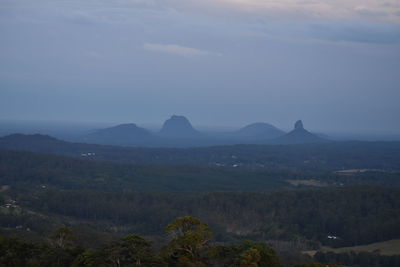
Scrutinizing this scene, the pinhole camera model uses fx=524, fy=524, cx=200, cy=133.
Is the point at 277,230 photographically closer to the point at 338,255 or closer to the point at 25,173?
the point at 338,255

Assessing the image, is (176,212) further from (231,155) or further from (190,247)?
(231,155)

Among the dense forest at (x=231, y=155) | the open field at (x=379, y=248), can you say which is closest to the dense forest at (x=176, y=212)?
the open field at (x=379, y=248)

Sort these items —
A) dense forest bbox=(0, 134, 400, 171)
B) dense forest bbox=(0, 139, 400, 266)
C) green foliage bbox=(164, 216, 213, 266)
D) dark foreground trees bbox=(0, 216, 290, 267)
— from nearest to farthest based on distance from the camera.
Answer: dark foreground trees bbox=(0, 216, 290, 267), green foliage bbox=(164, 216, 213, 266), dense forest bbox=(0, 139, 400, 266), dense forest bbox=(0, 134, 400, 171)

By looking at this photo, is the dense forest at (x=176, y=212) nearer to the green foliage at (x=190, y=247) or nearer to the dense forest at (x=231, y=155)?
the green foliage at (x=190, y=247)

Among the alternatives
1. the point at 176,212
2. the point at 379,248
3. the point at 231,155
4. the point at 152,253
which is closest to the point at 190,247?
the point at 152,253

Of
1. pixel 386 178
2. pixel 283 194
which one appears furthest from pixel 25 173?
pixel 386 178

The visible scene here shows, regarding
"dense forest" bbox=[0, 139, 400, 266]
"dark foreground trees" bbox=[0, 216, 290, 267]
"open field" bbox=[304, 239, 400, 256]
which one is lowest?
"open field" bbox=[304, 239, 400, 256]

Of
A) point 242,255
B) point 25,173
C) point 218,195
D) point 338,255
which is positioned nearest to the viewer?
point 242,255

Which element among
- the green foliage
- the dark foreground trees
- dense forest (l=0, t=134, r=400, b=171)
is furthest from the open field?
dense forest (l=0, t=134, r=400, b=171)

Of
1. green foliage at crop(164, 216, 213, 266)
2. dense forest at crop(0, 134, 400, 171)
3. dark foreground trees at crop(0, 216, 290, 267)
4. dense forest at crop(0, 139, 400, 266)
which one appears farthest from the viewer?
dense forest at crop(0, 134, 400, 171)

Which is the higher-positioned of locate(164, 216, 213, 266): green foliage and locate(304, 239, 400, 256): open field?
locate(164, 216, 213, 266): green foliage

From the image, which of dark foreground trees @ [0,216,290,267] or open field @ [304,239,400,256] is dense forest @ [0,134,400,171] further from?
dark foreground trees @ [0,216,290,267]
